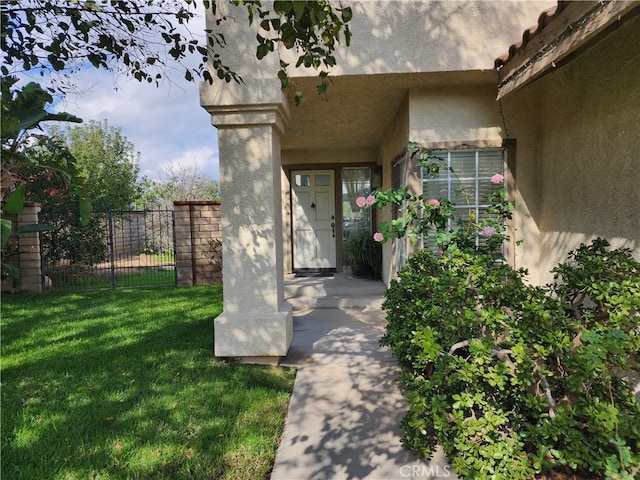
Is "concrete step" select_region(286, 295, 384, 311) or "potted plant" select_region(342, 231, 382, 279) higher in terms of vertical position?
"potted plant" select_region(342, 231, 382, 279)

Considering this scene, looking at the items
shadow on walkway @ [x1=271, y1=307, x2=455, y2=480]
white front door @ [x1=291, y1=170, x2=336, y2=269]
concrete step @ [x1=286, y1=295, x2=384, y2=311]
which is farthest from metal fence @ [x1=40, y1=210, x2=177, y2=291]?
shadow on walkway @ [x1=271, y1=307, x2=455, y2=480]

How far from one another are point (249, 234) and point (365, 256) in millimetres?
3858

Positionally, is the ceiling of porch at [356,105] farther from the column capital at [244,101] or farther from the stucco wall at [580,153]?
the stucco wall at [580,153]

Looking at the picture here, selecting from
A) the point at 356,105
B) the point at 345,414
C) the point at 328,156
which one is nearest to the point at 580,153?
the point at 356,105

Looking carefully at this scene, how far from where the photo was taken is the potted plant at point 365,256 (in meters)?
7.29

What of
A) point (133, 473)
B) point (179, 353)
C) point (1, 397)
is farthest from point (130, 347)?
point (133, 473)

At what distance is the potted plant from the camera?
729 cm

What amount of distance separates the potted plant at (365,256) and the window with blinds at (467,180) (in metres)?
2.76

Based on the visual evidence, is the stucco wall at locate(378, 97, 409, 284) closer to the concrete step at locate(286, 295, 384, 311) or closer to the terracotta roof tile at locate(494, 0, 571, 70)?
the concrete step at locate(286, 295, 384, 311)

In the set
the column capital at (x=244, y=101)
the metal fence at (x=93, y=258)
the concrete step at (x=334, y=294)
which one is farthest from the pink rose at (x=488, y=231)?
the metal fence at (x=93, y=258)

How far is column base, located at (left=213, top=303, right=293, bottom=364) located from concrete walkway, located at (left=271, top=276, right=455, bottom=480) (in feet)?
0.93

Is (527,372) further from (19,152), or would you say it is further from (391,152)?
(391,152)

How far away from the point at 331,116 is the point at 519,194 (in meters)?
2.70

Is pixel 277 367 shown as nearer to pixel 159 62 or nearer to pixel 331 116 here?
pixel 159 62
